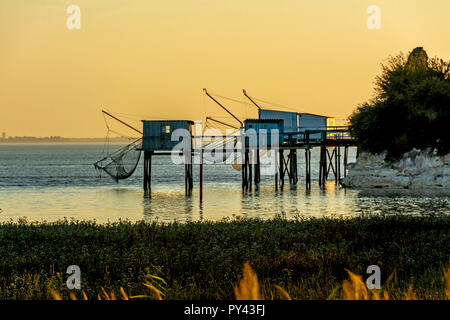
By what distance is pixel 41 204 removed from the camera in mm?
53812

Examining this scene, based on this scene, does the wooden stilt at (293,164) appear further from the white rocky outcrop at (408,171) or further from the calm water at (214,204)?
the white rocky outcrop at (408,171)

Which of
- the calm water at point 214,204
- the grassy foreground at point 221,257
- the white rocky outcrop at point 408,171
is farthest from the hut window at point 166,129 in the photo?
the grassy foreground at point 221,257

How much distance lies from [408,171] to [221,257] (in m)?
47.1

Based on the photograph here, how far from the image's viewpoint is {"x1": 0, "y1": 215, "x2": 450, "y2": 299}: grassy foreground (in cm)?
1132

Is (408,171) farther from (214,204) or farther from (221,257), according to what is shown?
(221,257)

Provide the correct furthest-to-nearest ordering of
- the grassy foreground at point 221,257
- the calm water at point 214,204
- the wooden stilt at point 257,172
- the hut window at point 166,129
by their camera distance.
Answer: the wooden stilt at point 257,172
the hut window at point 166,129
the calm water at point 214,204
the grassy foreground at point 221,257

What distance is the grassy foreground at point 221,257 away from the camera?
11.3 m

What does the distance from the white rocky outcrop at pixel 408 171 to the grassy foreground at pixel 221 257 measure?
32.6 meters

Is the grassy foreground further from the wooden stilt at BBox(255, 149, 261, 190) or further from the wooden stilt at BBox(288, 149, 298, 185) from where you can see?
the wooden stilt at BBox(288, 149, 298, 185)

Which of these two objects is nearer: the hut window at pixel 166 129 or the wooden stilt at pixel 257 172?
the hut window at pixel 166 129

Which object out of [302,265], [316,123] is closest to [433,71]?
[302,265]

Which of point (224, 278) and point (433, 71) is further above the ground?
point (433, 71)
